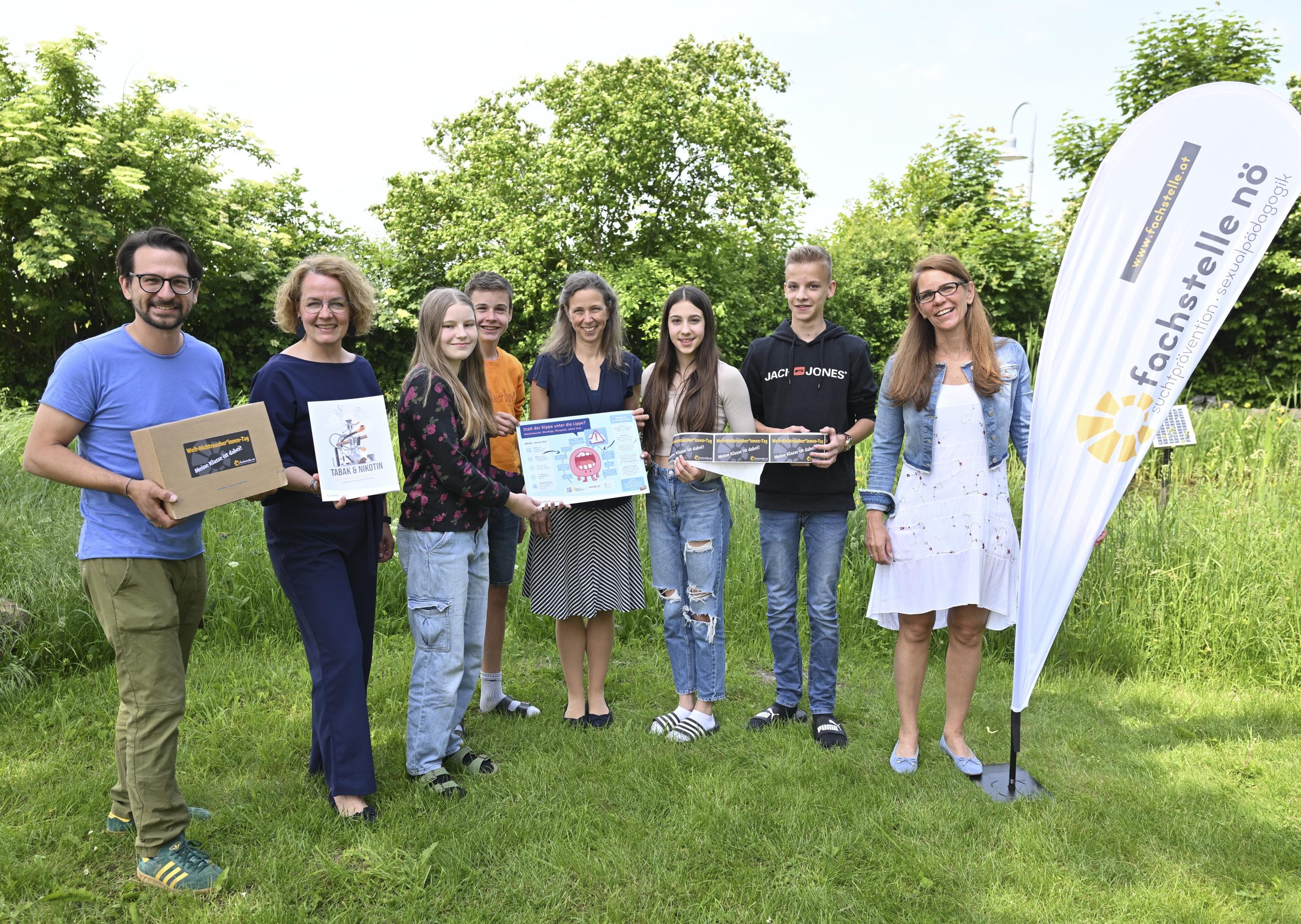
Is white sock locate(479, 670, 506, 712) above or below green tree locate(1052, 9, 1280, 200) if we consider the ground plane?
below

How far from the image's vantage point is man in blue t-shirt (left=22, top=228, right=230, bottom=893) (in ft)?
8.66

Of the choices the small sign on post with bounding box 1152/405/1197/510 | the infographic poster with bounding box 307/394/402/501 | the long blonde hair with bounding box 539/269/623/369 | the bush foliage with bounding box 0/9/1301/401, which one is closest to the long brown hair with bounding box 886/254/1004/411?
the long blonde hair with bounding box 539/269/623/369

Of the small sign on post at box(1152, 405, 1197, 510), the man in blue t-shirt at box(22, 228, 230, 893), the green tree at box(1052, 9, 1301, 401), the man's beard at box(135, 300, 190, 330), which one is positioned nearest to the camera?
the man in blue t-shirt at box(22, 228, 230, 893)

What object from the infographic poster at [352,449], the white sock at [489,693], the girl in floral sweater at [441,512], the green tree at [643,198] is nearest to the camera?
the infographic poster at [352,449]

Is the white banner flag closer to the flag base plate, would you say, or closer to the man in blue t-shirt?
the flag base plate

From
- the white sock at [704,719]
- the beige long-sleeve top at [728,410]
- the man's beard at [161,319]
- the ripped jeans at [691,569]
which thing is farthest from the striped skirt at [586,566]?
the man's beard at [161,319]

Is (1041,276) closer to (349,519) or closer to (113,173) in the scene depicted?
(349,519)

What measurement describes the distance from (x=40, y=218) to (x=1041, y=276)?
19595 millimetres

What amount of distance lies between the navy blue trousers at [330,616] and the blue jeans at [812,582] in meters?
1.95

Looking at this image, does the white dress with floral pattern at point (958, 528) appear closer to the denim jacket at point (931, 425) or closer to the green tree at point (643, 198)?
the denim jacket at point (931, 425)

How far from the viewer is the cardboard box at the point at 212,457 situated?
264 centimetres

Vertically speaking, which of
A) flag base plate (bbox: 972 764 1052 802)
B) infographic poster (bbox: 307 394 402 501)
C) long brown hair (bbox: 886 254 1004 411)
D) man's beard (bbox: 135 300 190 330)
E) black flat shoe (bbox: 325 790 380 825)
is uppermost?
man's beard (bbox: 135 300 190 330)

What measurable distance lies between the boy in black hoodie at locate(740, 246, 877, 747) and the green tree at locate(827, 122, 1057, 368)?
13.8 m

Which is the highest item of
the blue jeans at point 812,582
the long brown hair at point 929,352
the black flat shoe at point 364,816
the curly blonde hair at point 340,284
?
the curly blonde hair at point 340,284
